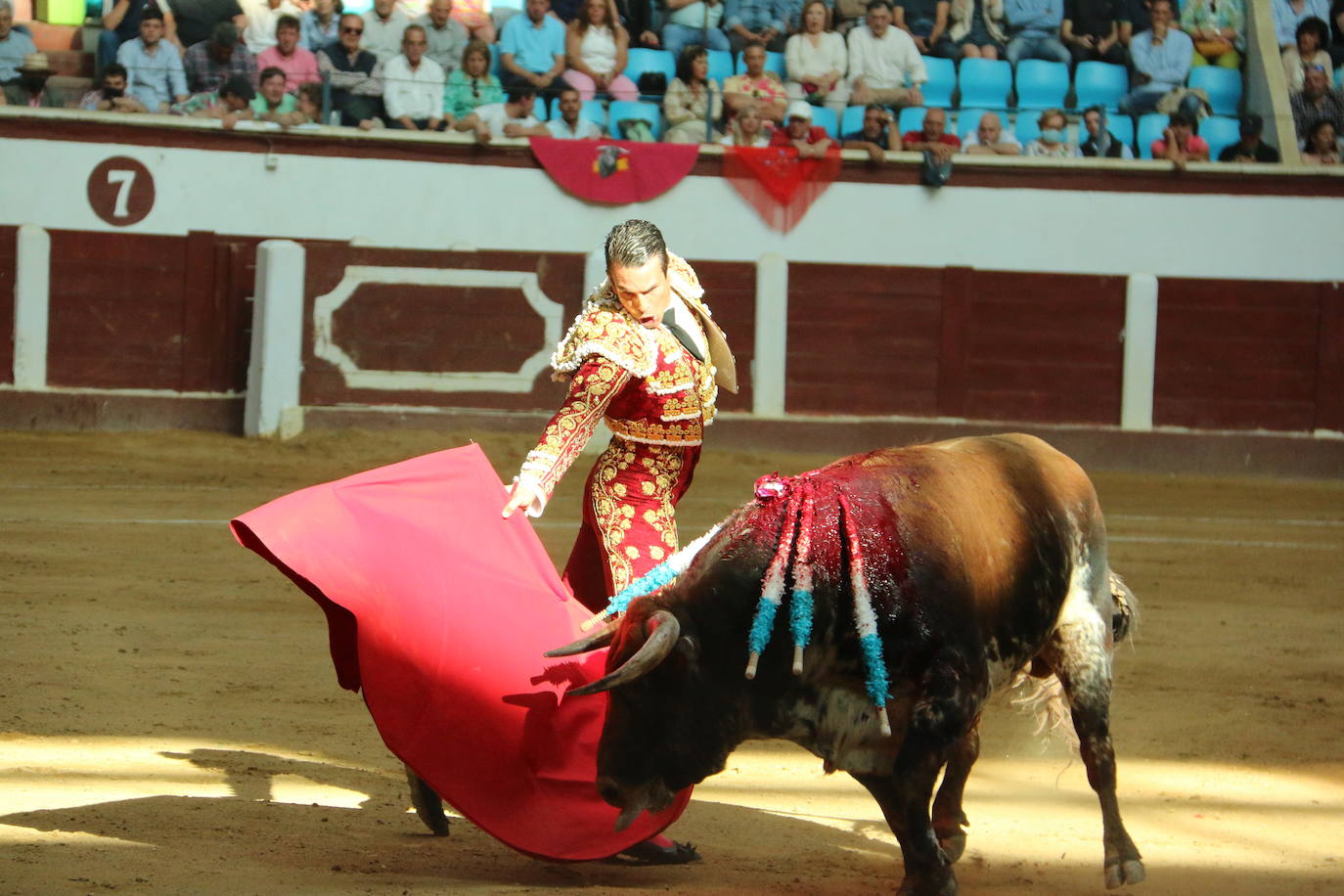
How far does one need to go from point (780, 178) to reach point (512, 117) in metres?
1.60

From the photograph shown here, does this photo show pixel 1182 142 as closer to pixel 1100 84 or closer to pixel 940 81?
pixel 1100 84

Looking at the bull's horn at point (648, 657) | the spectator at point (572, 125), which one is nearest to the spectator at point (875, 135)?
the spectator at point (572, 125)

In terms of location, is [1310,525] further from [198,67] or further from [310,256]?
[198,67]

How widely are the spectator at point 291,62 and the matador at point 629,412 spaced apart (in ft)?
23.2

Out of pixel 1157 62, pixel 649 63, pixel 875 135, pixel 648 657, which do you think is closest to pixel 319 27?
pixel 649 63

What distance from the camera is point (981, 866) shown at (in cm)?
313

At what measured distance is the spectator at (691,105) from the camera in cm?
1000

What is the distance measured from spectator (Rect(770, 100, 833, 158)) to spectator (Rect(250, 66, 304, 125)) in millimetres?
2758

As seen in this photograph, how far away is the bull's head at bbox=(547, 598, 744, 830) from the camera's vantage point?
2.62 meters

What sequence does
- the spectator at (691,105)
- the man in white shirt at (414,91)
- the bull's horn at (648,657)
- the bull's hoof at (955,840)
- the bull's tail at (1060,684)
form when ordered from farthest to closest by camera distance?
the spectator at (691,105) < the man in white shirt at (414,91) < the bull's tail at (1060,684) < the bull's hoof at (955,840) < the bull's horn at (648,657)

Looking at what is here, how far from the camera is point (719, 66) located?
1034cm

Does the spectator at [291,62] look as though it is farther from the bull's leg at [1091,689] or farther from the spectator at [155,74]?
the bull's leg at [1091,689]

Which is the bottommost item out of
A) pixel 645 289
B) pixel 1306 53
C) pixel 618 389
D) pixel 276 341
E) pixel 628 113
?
pixel 276 341

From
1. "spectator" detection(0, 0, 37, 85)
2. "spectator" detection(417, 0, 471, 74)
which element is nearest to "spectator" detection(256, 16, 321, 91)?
"spectator" detection(417, 0, 471, 74)
